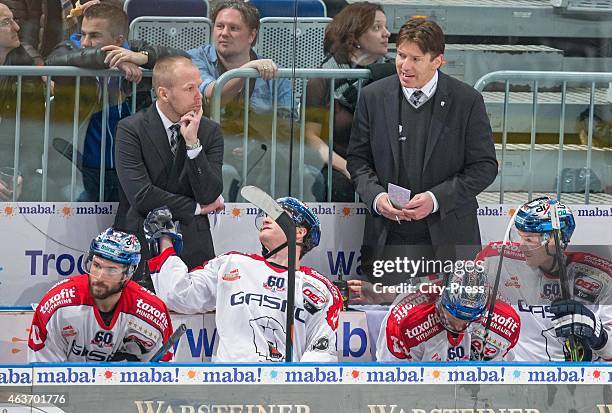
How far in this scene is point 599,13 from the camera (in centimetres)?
472

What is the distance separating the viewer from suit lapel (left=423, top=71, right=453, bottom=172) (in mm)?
4781

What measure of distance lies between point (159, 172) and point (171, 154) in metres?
0.08

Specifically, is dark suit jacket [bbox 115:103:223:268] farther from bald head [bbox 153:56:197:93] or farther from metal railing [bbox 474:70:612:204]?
metal railing [bbox 474:70:612:204]

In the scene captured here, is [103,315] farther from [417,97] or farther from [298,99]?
[417,97]

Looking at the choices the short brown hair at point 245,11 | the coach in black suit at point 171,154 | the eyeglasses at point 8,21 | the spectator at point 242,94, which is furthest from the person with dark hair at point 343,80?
the eyeglasses at point 8,21

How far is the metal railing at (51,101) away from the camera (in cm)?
462

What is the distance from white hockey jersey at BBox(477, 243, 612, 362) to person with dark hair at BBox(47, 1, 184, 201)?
147 centimetres

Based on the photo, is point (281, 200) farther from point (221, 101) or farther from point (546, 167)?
point (546, 167)

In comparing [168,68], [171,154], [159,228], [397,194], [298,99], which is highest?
[168,68]

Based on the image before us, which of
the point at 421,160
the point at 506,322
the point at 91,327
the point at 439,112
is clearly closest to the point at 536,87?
the point at 439,112

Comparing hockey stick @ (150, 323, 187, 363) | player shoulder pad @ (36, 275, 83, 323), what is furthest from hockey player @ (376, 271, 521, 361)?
player shoulder pad @ (36, 275, 83, 323)

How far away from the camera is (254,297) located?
15.6 feet

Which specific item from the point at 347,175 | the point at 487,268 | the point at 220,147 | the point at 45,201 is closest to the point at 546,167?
the point at 487,268

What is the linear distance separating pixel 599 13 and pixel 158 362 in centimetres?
211
